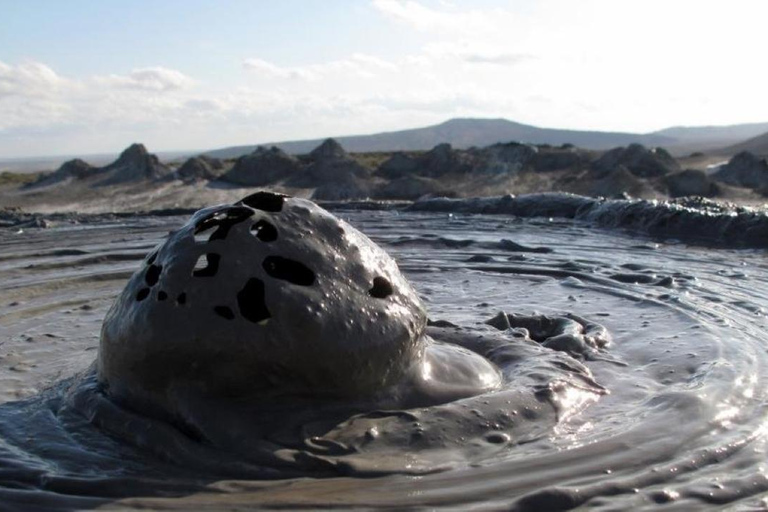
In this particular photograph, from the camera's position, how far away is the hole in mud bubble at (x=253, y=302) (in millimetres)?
3729

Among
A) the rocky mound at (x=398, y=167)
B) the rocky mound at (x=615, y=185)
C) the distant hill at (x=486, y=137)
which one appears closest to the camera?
the rocky mound at (x=615, y=185)

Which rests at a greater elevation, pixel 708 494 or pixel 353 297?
pixel 353 297

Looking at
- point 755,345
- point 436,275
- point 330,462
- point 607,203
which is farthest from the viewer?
point 607,203

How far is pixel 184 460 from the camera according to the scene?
11.6 ft

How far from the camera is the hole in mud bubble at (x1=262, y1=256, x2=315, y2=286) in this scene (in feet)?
12.8

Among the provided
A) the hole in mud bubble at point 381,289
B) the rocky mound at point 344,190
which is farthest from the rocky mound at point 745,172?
the hole in mud bubble at point 381,289

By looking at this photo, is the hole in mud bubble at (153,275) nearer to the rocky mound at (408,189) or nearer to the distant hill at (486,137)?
the rocky mound at (408,189)

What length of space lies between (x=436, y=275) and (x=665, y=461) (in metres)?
4.53

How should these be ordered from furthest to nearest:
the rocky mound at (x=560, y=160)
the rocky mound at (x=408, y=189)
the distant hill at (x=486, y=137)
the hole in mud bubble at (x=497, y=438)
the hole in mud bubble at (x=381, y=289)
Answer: the distant hill at (x=486, y=137) < the rocky mound at (x=560, y=160) < the rocky mound at (x=408, y=189) < the hole in mud bubble at (x=381, y=289) < the hole in mud bubble at (x=497, y=438)

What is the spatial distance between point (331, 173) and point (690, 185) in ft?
26.2

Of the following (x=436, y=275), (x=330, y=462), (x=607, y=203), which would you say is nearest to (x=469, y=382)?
(x=330, y=462)

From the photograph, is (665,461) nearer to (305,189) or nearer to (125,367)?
(125,367)

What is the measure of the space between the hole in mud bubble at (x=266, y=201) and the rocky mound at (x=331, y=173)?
15.2 metres

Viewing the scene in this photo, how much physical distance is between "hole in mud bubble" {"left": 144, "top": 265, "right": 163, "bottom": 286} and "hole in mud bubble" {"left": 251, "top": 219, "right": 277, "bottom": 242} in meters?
0.47
